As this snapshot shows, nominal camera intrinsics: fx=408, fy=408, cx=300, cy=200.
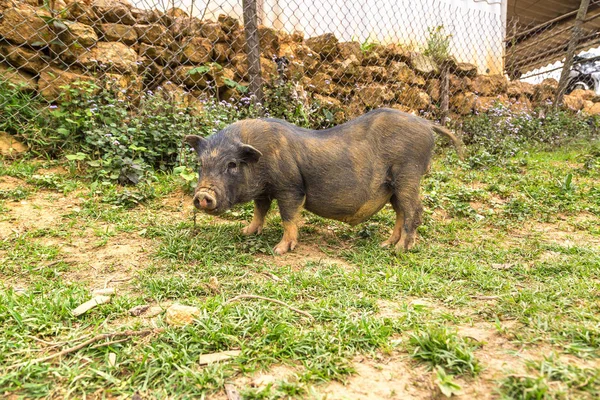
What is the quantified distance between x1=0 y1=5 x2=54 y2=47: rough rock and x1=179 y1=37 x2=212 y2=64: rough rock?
65.1 inches

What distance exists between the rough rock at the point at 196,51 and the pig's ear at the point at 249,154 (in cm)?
323

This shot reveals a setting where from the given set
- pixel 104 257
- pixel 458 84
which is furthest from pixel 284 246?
pixel 458 84

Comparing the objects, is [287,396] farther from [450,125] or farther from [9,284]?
[450,125]

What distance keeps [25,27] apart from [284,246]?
4.21 meters

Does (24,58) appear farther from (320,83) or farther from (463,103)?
(463,103)

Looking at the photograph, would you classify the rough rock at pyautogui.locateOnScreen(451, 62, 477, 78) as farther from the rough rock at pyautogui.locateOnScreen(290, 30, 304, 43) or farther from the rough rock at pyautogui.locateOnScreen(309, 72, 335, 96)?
the rough rock at pyautogui.locateOnScreen(290, 30, 304, 43)

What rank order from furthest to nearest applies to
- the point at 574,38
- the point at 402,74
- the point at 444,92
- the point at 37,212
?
1. the point at 574,38
2. the point at 444,92
3. the point at 402,74
4. the point at 37,212

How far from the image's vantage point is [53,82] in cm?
502

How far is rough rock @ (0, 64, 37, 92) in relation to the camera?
189 inches

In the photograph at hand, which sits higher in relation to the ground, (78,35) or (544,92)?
(544,92)

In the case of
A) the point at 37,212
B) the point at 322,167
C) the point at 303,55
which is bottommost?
the point at 37,212

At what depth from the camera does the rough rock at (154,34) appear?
570cm

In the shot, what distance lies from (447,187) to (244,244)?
3296 mm

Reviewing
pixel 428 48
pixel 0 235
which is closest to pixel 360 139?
pixel 0 235
